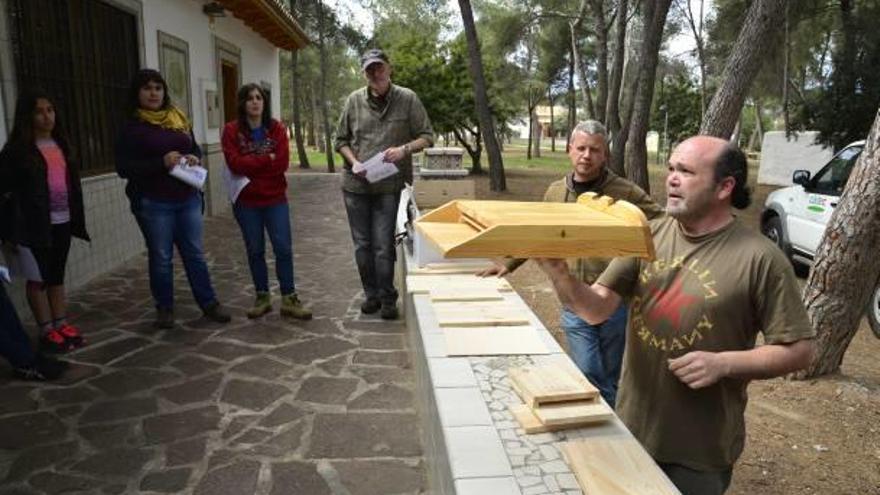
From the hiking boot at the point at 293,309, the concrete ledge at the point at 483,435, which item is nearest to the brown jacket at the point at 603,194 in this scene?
the concrete ledge at the point at 483,435

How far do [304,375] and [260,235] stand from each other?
4.47ft

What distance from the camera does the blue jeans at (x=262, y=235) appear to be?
198 inches

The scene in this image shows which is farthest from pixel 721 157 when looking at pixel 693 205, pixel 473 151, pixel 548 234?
pixel 473 151

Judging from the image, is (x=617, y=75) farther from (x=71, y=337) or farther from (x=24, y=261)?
(x=24, y=261)

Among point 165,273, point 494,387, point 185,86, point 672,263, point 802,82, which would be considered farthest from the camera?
point 802,82

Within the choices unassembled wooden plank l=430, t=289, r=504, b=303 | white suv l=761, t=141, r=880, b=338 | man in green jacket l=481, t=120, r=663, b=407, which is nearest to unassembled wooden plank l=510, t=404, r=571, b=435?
man in green jacket l=481, t=120, r=663, b=407

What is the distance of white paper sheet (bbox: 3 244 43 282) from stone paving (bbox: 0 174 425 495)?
1.98 ft

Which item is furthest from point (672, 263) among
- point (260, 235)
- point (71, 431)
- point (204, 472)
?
point (260, 235)

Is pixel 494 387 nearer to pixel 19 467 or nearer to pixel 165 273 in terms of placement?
pixel 19 467

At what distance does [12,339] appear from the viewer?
3.95 meters

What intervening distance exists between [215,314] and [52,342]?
1.13 metres

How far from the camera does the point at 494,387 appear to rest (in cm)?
272

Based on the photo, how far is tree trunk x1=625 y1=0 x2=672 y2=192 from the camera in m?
11.0

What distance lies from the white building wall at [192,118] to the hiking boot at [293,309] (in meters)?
2.01
